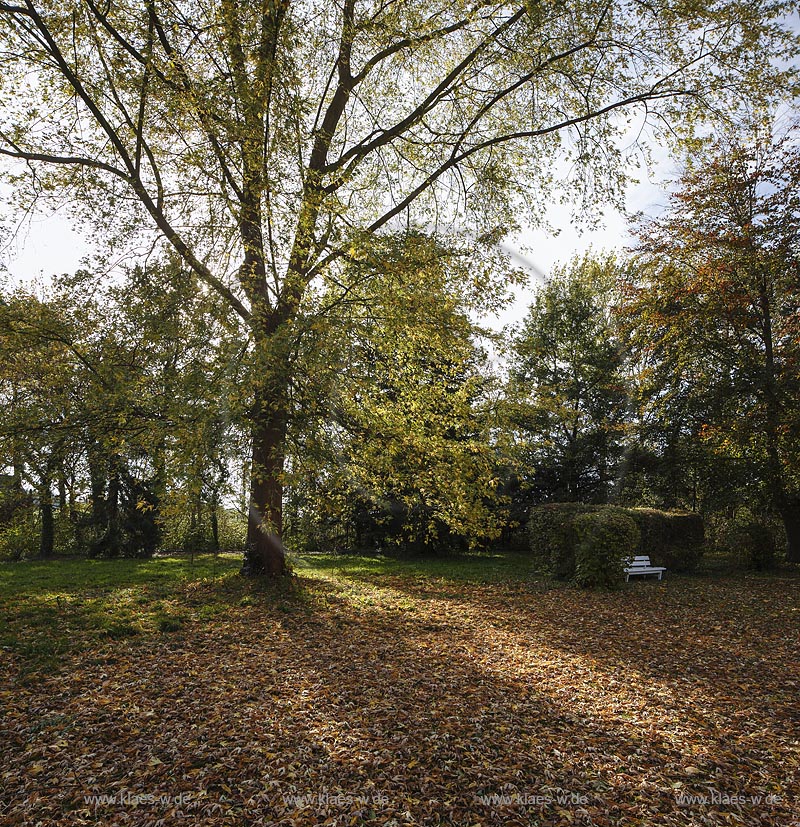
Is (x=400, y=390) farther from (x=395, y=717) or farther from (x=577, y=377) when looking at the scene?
(x=577, y=377)

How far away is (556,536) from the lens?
11.9 meters

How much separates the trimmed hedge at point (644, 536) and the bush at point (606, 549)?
1186mm

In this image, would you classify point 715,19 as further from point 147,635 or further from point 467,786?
point 147,635

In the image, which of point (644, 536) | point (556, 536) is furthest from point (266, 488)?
point (644, 536)

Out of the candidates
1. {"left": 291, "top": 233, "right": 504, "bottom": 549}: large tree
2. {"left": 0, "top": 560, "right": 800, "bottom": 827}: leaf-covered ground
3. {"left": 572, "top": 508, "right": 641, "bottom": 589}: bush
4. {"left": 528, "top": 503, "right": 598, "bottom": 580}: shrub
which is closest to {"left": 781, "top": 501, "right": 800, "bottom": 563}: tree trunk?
{"left": 528, "top": 503, "right": 598, "bottom": 580}: shrub

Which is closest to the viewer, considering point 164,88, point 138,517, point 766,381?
point 164,88

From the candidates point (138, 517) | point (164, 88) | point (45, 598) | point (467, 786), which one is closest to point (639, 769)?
point (467, 786)

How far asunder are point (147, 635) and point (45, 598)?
335 cm

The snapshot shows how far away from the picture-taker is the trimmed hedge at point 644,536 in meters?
11.9

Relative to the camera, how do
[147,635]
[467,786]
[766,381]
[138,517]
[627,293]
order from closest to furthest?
[467,786], [147,635], [766,381], [627,293], [138,517]

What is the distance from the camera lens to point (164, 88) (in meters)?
8.16

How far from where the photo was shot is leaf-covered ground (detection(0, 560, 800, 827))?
3.36 meters

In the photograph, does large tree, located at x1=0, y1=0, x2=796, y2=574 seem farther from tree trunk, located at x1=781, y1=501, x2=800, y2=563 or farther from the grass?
tree trunk, located at x1=781, y1=501, x2=800, y2=563

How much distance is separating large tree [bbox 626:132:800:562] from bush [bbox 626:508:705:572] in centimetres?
147
